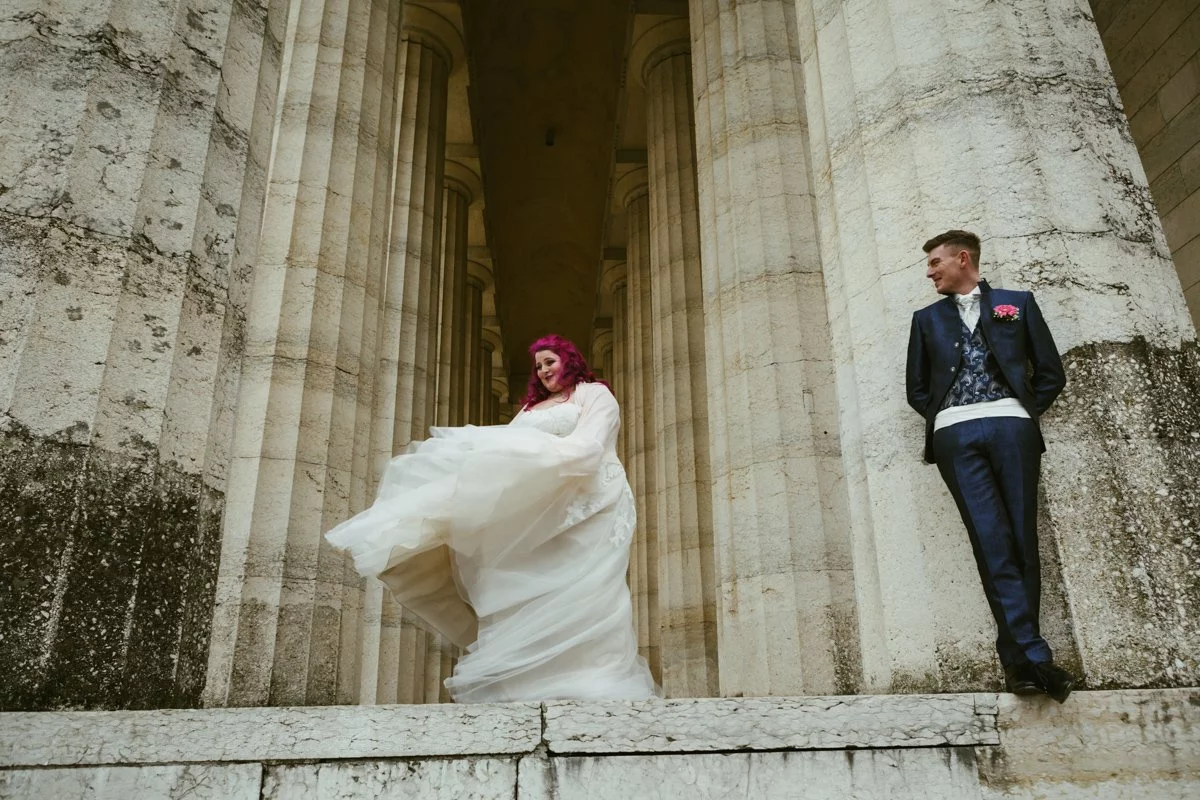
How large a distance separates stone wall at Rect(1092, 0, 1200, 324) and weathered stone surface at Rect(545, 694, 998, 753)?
32.0 feet

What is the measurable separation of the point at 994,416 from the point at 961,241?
93 centimetres

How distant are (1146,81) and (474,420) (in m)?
21.4

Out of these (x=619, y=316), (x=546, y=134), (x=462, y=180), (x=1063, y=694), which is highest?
(x=546, y=134)

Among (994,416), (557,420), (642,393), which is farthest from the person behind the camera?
(642,393)

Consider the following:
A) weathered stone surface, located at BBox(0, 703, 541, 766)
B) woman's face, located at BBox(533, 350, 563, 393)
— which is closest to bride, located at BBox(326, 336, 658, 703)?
woman's face, located at BBox(533, 350, 563, 393)

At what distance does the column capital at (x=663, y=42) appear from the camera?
18.3 m

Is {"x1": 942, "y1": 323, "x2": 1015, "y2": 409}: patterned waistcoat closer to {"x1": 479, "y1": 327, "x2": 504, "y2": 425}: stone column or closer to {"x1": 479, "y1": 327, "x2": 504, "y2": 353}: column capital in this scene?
{"x1": 479, "y1": 327, "x2": 504, "y2": 425}: stone column

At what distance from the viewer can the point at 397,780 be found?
10.5ft

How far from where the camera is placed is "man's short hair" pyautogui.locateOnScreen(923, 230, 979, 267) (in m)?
4.40

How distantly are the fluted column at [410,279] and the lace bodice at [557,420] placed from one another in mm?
7223

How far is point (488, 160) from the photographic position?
2703cm

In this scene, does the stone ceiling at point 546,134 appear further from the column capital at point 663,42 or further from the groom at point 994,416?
the groom at point 994,416

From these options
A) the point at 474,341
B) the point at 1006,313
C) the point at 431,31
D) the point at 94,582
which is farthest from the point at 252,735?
the point at 474,341

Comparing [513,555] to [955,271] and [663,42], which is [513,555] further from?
[663,42]
